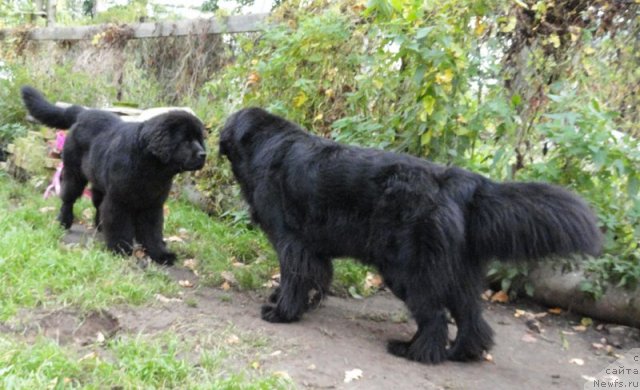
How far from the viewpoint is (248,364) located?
3307 mm

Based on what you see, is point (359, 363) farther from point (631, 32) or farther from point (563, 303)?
point (631, 32)

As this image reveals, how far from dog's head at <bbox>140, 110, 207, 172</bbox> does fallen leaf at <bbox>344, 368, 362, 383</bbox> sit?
2.10 m

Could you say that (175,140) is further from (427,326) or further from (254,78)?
(427,326)

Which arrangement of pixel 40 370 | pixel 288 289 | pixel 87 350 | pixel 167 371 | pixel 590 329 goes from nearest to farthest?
pixel 40 370 < pixel 167 371 < pixel 87 350 < pixel 288 289 < pixel 590 329

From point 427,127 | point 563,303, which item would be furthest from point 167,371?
point 563,303

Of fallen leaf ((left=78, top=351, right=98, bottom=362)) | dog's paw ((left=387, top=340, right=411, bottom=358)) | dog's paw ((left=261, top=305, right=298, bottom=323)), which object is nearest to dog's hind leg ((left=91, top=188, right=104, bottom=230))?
dog's paw ((left=261, top=305, right=298, bottom=323))

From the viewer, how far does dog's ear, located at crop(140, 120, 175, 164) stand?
15.1 ft

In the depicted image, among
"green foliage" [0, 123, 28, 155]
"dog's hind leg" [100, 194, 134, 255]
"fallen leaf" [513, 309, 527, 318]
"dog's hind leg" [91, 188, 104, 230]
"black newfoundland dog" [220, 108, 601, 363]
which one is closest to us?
"black newfoundland dog" [220, 108, 601, 363]

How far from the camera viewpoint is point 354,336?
160 inches

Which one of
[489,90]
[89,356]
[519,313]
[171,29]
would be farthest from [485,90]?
[171,29]

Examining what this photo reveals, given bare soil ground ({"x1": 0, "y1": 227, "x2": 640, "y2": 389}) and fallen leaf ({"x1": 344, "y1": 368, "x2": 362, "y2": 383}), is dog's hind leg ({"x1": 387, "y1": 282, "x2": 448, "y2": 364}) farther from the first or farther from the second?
fallen leaf ({"x1": 344, "y1": 368, "x2": 362, "y2": 383})

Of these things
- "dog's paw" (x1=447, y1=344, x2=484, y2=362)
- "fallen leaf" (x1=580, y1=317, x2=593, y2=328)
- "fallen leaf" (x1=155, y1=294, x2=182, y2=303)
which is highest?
"dog's paw" (x1=447, y1=344, x2=484, y2=362)

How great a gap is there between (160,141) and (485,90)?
105 inches

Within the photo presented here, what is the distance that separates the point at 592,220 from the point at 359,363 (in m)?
1.51
